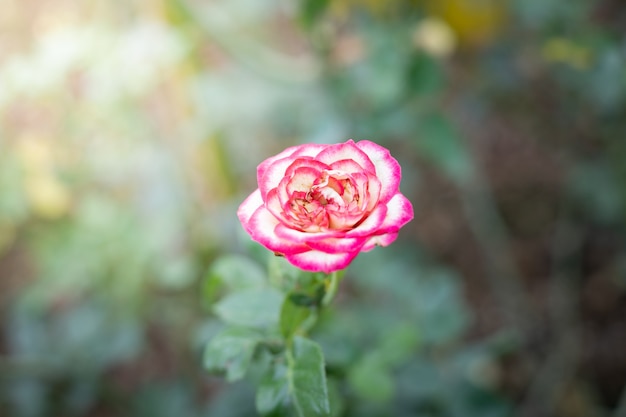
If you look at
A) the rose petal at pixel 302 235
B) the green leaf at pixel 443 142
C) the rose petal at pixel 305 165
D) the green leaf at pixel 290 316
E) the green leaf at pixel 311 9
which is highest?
the green leaf at pixel 311 9

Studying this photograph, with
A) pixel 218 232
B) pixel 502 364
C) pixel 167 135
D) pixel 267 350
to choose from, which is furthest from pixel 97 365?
pixel 502 364

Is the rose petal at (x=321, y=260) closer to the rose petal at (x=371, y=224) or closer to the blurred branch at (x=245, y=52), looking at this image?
the rose petal at (x=371, y=224)

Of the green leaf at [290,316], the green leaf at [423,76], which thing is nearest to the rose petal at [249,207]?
the green leaf at [290,316]

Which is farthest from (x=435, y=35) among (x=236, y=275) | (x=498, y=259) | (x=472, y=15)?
(x=236, y=275)

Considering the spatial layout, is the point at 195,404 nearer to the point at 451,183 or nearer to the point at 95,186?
the point at 95,186

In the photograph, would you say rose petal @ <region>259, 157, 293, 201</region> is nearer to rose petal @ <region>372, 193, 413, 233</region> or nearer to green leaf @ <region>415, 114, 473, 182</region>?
rose petal @ <region>372, 193, 413, 233</region>

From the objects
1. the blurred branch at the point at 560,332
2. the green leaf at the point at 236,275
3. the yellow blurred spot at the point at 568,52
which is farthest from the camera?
the blurred branch at the point at 560,332

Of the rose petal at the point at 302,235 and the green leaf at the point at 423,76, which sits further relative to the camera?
the green leaf at the point at 423,76
